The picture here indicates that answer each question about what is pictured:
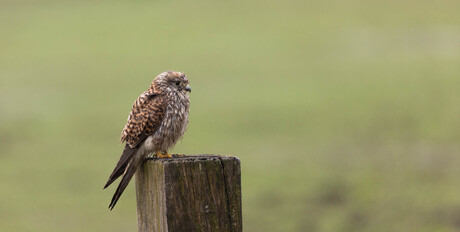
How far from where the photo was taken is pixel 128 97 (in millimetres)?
21594

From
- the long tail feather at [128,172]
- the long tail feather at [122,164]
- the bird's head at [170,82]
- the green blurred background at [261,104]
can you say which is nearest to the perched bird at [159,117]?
the bird's head at [170,82]

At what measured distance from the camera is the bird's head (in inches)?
200

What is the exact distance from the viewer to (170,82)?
16.9 ft

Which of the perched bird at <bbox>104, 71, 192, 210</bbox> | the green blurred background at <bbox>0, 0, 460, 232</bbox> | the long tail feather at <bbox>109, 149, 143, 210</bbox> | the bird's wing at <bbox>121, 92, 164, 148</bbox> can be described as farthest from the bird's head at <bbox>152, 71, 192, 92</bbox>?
the green blurred background at <bbox>0, 0, 460, 232</bbox>

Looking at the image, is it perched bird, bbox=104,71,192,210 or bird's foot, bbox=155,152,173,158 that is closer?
perched bird, bbox=104,71,192,210

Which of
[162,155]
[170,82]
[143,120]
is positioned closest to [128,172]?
[143,120]

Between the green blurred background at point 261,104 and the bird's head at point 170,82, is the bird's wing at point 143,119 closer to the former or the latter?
the bird's head at point 170,82

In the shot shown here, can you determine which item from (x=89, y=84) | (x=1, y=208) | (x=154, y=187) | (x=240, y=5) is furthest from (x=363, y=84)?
(x=154, y=187)

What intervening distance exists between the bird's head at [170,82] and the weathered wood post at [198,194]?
5.83 ft

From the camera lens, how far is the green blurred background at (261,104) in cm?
1287

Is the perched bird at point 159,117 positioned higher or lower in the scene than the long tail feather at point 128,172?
higher

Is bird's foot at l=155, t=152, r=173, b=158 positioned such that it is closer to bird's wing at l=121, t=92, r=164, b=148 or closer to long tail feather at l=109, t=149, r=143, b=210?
bird's wing at l=121, t=92, r=164, b=148

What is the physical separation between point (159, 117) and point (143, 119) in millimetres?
114

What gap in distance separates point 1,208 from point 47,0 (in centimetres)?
2500
